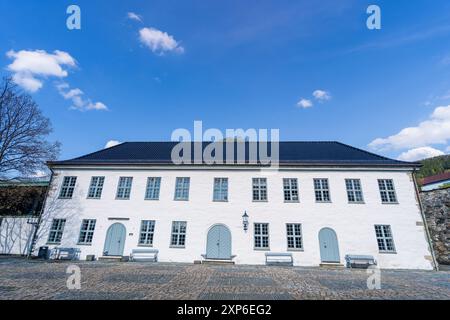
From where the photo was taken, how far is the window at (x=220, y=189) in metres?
16.7

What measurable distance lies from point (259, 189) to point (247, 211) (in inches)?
81.4

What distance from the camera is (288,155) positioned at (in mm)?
19250

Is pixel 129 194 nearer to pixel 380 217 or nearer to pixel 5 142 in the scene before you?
pixel 5 142

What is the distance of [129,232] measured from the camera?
15969 mm

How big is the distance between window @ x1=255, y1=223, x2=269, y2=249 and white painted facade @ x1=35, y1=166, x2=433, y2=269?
1.03 feet

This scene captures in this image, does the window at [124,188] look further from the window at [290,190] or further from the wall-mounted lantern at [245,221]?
the window at [290,190]

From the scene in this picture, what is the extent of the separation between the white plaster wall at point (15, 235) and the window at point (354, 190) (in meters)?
26.0

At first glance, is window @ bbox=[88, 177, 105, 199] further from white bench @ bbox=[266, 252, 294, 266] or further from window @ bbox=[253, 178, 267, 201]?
white bench @ bbox=[266, 252, 294, 266]

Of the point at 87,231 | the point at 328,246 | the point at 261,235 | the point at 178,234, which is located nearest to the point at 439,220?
the point at 328,246
